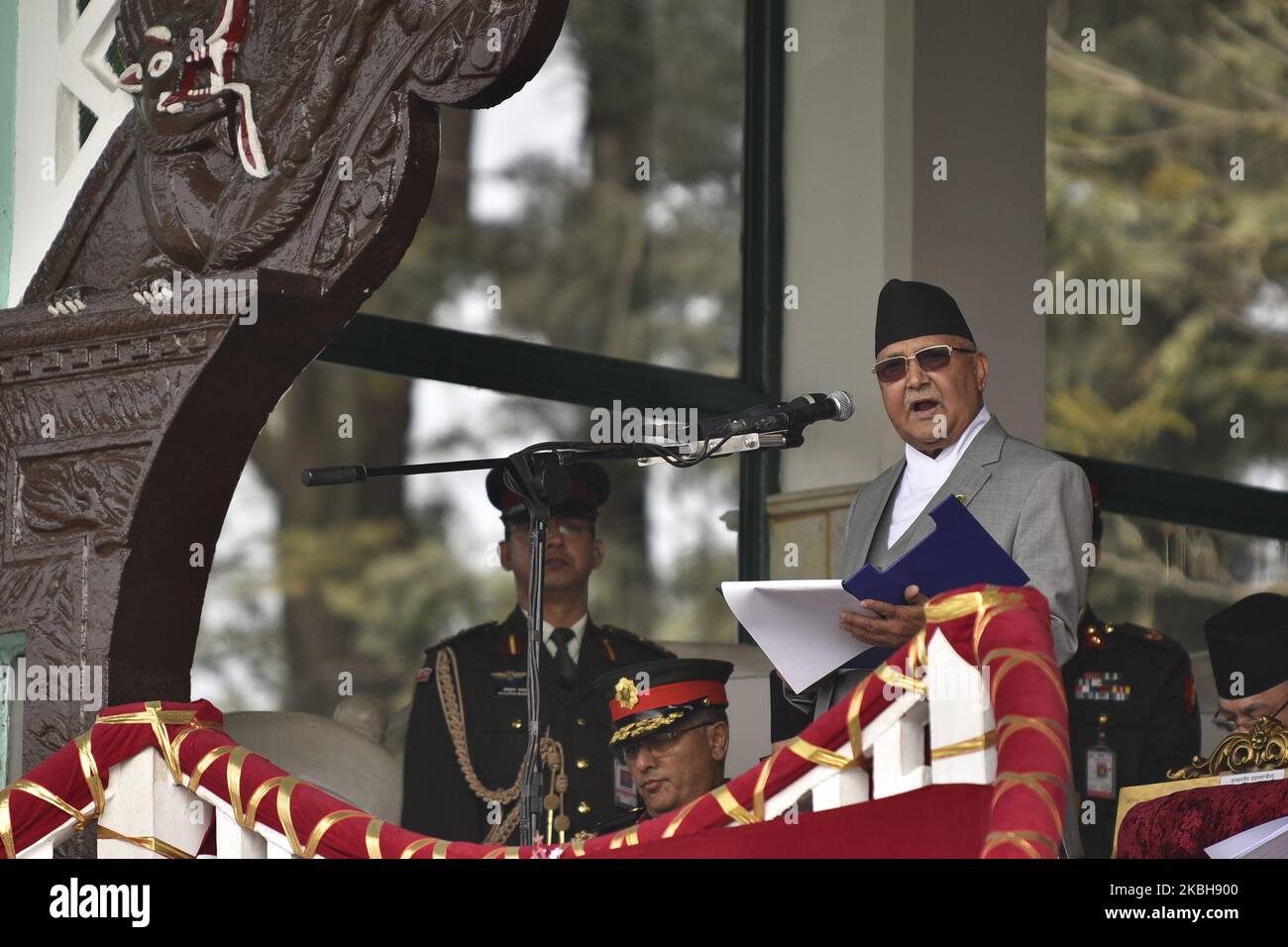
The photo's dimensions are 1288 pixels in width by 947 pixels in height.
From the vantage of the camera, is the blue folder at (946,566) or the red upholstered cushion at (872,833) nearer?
the red upholstered cushion at (872,833)

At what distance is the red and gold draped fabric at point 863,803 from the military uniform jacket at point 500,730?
2.29 metres

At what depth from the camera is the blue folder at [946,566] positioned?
3.02 m

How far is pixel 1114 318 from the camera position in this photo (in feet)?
28.1

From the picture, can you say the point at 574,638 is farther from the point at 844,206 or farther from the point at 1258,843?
the point at 1258,843

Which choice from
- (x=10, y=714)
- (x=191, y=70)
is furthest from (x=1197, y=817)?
(x=191, y=70)

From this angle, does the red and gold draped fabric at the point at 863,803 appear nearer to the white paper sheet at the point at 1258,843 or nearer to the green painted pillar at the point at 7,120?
the white paper sheet at the point at 1258,843

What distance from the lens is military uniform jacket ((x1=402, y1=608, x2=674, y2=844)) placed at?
563 cm

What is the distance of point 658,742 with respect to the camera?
501 centimetres

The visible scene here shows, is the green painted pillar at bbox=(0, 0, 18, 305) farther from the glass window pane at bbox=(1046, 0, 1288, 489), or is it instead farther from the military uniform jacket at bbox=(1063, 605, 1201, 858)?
the glass window pane at bbox=(1046, 0, 1288, 489)

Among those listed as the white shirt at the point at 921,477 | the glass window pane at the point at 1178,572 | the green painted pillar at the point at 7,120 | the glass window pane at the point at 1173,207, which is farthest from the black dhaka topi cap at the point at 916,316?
the glass window pane at the point at 1173,207

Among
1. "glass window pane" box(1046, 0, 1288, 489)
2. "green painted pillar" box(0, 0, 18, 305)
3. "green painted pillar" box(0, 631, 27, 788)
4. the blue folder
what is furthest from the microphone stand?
"glass window pane" box(1046, 0, 1288, 489)

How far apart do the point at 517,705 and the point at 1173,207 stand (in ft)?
14.6

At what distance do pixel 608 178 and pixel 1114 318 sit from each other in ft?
8.27

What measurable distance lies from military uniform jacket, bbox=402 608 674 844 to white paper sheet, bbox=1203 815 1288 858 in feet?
7.04
